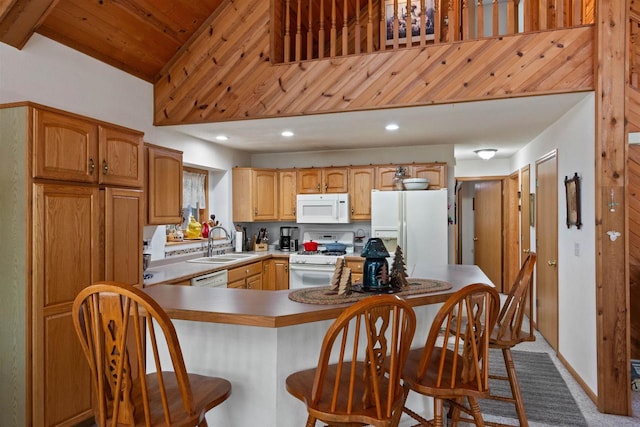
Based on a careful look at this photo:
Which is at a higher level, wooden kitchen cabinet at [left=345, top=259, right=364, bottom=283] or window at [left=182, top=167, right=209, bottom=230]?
window at [left=182, top=167, right=209, bottom=230]

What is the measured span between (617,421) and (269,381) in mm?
2408

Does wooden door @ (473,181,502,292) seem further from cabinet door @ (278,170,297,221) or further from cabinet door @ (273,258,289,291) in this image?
cabinet door @ (273,258,289,291)

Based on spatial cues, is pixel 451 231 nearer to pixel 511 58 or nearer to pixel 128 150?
pixel 511 58

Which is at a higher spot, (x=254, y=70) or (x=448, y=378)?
(x=254, y=70)

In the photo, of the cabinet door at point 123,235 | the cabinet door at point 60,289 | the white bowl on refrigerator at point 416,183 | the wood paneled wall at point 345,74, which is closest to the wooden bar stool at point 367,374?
the cabinet door at point 60,289

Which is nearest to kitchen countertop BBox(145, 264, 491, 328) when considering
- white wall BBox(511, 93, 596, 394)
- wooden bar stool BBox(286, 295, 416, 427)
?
wooden bar stool BBox(286, 295, 416, 427)

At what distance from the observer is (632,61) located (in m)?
3.45

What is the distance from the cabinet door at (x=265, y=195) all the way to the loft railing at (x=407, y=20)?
1.65 metres

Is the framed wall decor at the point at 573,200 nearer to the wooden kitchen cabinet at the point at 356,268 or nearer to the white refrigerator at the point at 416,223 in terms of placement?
the white refrigerator at the point at 416,223

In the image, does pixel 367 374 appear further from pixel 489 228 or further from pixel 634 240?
pixel 489 228

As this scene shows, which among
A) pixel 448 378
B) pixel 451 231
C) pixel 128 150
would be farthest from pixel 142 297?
pixel 451 231

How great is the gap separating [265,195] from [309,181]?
0.63m

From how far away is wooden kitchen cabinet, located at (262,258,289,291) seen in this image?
5.33 metres

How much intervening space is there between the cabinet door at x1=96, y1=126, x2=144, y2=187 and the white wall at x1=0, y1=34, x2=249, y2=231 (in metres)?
0.56
